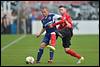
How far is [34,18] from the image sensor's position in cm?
4316

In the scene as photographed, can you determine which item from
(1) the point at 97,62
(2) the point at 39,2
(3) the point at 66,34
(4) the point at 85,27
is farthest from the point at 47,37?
(2) the point at 39,2

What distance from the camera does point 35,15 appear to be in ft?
143

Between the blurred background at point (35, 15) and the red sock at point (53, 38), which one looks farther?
the blurred background at point (35, 15)

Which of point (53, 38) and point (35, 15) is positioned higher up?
point (53, 38)

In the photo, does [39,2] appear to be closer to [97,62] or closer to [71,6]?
[71,6]

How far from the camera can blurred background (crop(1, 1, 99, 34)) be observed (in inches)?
1660

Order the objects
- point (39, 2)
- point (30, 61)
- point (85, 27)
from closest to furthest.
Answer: point (30, 61)
point (85, 27)
point (39, 2)

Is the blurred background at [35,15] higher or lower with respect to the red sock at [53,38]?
lower

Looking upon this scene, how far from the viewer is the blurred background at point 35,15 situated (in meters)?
42.2

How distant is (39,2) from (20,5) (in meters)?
1.65

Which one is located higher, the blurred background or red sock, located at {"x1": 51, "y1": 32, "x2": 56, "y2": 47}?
red sock, located at {"x1": 51, "y1": 32, "x2": 56, "y2": 47}

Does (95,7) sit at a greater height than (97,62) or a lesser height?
lesser

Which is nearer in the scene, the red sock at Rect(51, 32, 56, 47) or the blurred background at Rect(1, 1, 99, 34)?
the red sock at Rect(51, 32, 56, 47)

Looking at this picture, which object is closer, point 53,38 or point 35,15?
point 53,38
